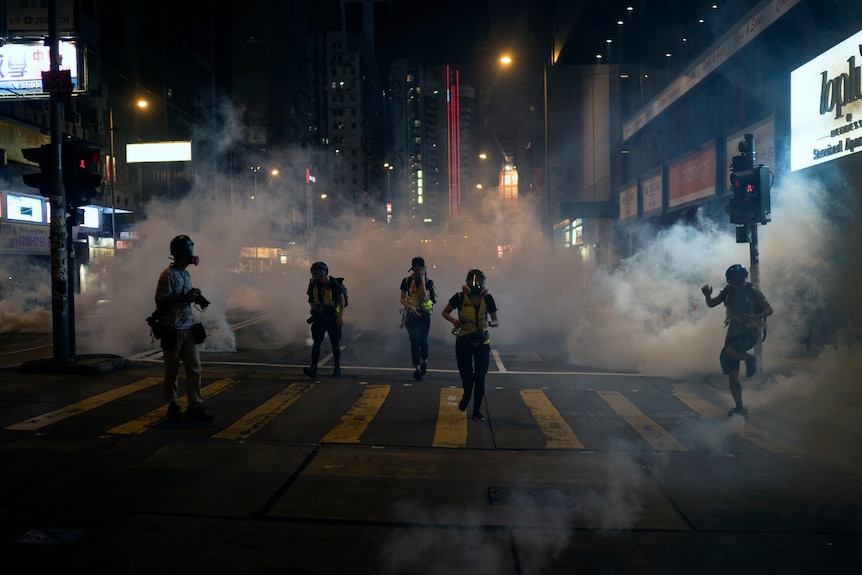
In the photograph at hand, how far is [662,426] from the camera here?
23.5 feet

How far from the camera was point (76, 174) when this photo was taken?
31.8 feet

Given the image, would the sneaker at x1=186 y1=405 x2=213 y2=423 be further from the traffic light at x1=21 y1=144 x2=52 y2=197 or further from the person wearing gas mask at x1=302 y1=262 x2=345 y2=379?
the traffic light at x1=21 y1=144 x2=52 y2=197

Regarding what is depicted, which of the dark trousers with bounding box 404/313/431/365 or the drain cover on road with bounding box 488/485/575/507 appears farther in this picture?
the dark trousers with bounding box 404/313/431/365

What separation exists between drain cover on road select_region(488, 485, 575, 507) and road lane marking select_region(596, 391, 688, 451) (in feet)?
5.62

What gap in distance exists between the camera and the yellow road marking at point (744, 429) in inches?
250

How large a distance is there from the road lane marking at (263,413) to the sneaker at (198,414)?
0.30 meters

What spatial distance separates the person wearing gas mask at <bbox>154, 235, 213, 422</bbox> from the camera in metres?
6.76

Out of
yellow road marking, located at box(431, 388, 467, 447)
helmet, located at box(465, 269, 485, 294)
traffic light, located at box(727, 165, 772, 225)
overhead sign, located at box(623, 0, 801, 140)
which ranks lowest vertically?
yellow road marking, located at box(431, 388, 467, 447)

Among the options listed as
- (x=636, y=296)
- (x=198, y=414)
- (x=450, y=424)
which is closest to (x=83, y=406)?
(x=198, y=414)

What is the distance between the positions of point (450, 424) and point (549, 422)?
1104 millimetres

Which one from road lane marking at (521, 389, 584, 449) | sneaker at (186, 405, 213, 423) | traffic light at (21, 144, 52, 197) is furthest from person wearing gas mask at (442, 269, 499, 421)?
traffic light at (21, 144, 52, 197)

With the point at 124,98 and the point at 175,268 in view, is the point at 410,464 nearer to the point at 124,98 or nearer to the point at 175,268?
the point at 175,268

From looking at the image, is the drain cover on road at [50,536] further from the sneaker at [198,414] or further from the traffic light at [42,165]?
the traffic light at [42,165]

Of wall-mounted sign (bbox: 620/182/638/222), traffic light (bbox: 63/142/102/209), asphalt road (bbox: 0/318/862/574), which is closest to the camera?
asphalt road (bbox: 0/318/862/574)
